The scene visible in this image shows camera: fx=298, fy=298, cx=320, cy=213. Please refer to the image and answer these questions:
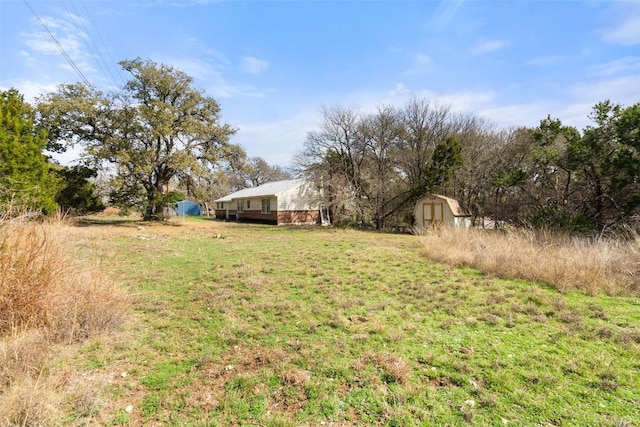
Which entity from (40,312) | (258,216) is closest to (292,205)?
(258,216)

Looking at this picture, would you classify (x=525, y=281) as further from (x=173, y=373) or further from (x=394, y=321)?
(x=173, y=373)

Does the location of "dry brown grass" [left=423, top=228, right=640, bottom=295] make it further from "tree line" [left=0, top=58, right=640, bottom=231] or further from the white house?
the white house

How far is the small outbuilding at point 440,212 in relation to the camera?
15.9 metres

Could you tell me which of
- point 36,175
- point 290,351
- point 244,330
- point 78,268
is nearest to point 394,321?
point 290,351

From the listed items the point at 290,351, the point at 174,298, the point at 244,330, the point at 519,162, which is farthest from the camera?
the point at 519,162

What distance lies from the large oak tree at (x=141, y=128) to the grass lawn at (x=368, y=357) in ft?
46.0

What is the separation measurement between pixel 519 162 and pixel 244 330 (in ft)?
62.5

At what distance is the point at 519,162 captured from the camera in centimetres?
1741

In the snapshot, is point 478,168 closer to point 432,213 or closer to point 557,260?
point 432,213

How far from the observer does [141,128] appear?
17484mm

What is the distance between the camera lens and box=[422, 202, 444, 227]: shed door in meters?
16.5

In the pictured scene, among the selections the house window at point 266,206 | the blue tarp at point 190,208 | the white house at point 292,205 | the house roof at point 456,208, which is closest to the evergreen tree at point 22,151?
the white house at point 292,205

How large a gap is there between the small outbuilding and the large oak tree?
530 inches

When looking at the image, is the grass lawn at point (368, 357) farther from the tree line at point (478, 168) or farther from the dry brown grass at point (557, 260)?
the tree line at point (478, 168)
